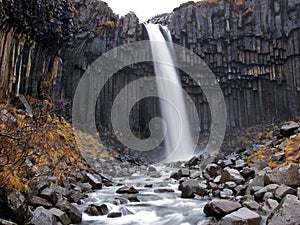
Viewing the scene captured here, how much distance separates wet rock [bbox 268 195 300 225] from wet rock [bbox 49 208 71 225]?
402cm

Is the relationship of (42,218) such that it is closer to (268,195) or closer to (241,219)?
(241,219)

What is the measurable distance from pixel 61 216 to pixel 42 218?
592 mm

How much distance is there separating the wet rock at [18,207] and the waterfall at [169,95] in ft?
65.6

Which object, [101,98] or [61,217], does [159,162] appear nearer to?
[101,98]

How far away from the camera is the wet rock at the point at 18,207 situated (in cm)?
512

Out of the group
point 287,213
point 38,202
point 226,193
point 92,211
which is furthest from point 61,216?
point 226,193

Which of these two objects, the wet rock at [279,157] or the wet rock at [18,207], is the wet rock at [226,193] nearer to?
the wet rock at [279,157]

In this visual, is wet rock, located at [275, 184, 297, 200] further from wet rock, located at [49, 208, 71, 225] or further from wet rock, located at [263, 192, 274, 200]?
wet rock, located at [49, 208, 71, 225]

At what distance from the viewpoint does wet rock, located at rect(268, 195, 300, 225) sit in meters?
4.95

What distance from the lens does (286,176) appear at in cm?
769

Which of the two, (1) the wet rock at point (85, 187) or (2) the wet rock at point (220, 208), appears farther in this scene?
(1) the wet rock at point (85, 187)

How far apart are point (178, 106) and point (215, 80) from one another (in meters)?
4.34

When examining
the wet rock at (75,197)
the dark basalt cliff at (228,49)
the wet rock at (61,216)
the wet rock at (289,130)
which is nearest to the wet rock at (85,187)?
the wet rock at (75,197)

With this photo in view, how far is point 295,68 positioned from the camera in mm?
24344
